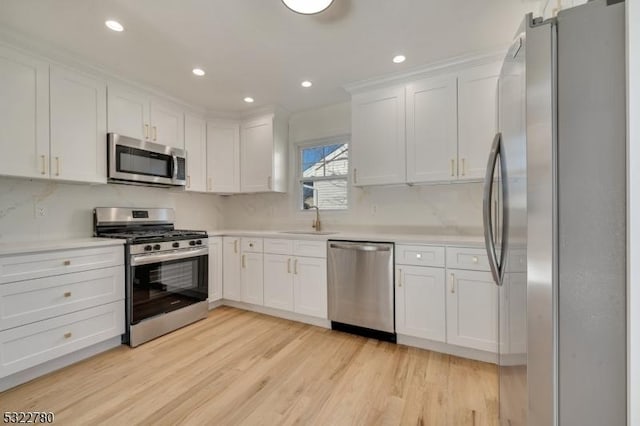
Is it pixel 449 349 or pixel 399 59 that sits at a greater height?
pixel 399 59

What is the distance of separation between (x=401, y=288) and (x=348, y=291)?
20.3 inches

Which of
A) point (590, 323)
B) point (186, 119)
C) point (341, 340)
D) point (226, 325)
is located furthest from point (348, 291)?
point (186, 119)

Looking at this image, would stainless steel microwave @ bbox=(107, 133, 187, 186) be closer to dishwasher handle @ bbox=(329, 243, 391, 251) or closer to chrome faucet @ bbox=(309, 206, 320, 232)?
chrome faucet @ bbox=(309, 206, 320, 232)

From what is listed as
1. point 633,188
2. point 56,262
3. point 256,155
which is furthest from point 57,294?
point 633,188

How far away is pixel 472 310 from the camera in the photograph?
85.4 inches

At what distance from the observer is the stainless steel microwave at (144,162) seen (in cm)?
263

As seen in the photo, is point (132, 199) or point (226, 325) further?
point (132, 199)

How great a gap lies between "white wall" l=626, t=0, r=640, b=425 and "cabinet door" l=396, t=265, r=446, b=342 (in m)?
1.68

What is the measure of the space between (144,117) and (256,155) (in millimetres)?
1292

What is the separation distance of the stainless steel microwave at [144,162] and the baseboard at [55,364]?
1.52m

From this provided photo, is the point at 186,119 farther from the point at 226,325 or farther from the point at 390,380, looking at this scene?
the point at 390,380

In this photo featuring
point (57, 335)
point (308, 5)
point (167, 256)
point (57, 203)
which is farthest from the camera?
point (167, 256)

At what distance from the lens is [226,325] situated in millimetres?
2908

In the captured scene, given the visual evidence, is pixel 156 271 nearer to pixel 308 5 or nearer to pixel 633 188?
pixel 308 5
